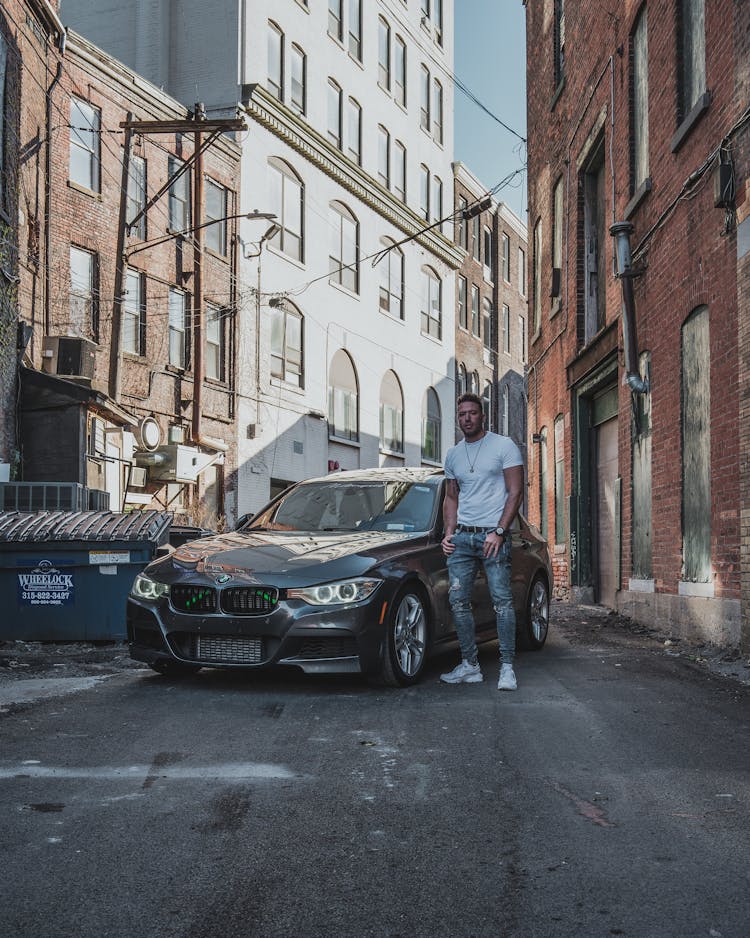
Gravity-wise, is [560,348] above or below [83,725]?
above

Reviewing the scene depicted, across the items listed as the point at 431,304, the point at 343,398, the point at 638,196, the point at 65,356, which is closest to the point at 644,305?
the point at 638,196

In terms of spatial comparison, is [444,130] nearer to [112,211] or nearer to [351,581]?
[112,211]

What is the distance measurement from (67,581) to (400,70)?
101ft

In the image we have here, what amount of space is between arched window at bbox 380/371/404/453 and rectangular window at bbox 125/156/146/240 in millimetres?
12937

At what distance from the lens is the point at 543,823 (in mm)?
3891

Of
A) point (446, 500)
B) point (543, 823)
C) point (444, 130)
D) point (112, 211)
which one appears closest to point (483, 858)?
point (543, 823)

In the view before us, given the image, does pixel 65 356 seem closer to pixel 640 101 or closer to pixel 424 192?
pixel 640 101

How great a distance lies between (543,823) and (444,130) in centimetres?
3921

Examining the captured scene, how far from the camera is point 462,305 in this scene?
42.2m

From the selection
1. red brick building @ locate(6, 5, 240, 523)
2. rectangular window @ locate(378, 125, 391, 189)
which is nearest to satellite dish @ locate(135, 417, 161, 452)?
red brick building @ locate(6, 5, 240, 523)

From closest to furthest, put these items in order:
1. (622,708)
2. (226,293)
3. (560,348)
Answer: (622,708)
(560,348)
(226,293)

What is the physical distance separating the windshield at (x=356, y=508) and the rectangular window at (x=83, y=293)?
12960 millimetres

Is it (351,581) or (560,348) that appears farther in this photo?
(560,348)

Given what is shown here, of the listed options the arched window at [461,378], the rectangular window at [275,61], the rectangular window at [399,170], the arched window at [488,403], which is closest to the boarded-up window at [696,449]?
the rectangular window at [275,61]
